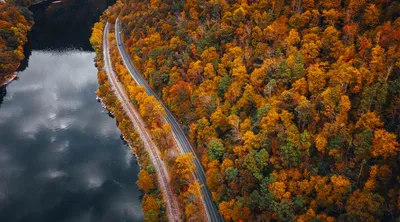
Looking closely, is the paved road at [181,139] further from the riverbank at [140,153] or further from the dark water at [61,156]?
the dark water at [61,156]

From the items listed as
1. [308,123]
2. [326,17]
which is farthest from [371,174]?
[326,17]

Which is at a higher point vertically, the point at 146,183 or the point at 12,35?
the point at 12,35

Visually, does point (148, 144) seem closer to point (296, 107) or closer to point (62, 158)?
point (62, 158)

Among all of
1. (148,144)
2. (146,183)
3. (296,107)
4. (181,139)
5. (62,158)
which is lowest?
(62,158)

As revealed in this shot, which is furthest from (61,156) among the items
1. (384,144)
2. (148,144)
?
(384,144)

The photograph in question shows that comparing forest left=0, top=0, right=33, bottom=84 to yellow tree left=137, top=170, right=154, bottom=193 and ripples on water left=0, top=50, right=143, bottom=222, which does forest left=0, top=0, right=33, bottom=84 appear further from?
yellow tree left=137, top=170, right=154, bottom=193

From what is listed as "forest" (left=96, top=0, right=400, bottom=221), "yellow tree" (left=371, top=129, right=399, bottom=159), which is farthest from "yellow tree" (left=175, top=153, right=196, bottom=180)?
"yellow tree" (left=371, top=129, right=399, bottom=159)

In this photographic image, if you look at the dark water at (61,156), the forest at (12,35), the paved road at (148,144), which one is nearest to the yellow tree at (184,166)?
the paved road at (148,144)
